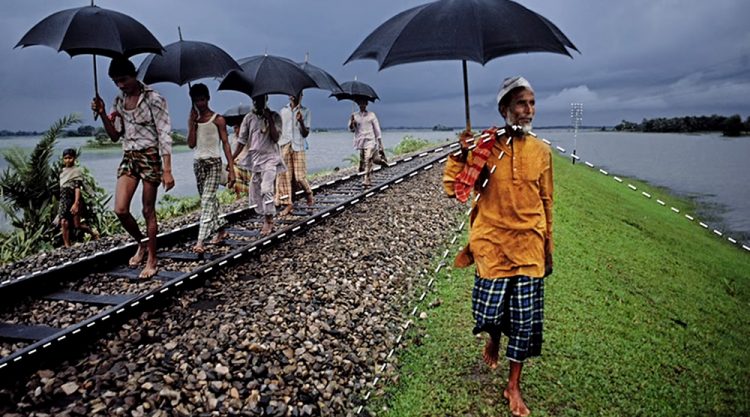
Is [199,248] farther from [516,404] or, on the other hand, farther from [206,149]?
[516,404]

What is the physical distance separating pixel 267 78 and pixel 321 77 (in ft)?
7.31

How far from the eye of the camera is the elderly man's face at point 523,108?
3.40 metres

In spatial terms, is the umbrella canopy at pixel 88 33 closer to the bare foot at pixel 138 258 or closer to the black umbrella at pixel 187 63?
the black umbrella at pixel 187 63

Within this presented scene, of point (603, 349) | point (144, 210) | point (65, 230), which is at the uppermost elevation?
point (144, 210)

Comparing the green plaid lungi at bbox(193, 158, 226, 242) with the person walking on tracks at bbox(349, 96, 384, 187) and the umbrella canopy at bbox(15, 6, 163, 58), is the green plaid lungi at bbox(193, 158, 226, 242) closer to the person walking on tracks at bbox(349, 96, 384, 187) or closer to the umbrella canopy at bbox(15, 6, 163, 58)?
the umbrella canopy at bbox(15, 6, 163, 58)

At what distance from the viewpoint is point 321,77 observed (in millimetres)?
9625

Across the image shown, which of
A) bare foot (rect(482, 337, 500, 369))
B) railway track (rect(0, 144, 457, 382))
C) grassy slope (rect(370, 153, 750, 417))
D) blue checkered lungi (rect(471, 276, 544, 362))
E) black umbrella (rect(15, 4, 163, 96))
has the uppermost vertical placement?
black umbrella (rect(15, 4, 163, 96))

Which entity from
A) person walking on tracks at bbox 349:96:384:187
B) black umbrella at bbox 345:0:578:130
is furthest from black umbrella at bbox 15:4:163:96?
person walking on tracks at bbox 349:96:384:187

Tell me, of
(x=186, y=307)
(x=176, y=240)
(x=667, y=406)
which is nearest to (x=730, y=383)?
(x=667, y=406)

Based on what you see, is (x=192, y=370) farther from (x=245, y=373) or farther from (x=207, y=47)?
(x=207, y=47)

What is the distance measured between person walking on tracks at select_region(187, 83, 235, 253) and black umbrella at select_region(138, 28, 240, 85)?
2.13 ft

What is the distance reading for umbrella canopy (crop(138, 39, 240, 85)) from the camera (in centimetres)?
707

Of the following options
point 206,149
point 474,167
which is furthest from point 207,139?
point 474,167

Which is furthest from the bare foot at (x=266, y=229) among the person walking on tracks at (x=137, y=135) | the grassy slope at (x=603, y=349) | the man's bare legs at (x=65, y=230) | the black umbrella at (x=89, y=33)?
the man's bare legs at (x=65, y=230)
